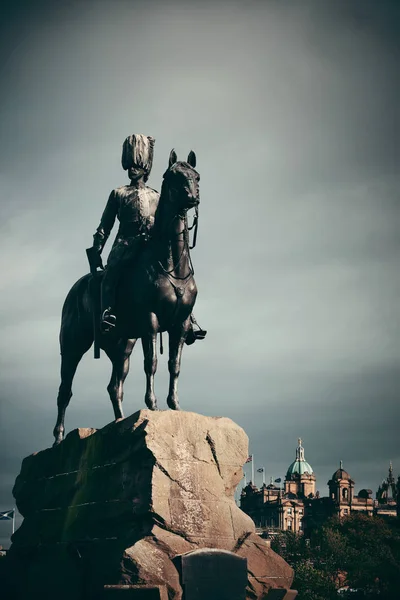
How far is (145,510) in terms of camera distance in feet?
58.3

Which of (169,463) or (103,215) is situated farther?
(103,215)

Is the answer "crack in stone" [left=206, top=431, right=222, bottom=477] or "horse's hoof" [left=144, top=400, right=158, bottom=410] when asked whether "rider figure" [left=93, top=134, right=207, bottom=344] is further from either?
"crack in stone" [left=206, top=431, right=222, bottom=477]

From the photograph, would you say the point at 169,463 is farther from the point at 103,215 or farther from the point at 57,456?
the point at 103,215

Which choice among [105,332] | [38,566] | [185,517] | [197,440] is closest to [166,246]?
[105,332]

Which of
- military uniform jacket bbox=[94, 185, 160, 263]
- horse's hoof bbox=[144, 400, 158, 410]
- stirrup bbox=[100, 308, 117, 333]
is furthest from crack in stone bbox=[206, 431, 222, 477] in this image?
military uniform jacket bbox=[94, 185, 160, 263]

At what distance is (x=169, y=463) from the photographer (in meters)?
18.2

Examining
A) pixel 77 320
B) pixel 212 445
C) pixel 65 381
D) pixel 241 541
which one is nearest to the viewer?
pixel 241 541

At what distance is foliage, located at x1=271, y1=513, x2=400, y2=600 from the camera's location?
75312 millimetres

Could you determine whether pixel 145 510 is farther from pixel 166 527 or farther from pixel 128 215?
pixel 128 215

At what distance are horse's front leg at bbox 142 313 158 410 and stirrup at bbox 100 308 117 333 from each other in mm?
717

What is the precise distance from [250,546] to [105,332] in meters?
4.55

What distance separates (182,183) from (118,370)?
457 cm

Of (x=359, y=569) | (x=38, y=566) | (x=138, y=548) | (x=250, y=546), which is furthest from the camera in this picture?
(x=359, y=569)

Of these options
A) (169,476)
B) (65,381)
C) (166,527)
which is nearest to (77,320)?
(65,381)
